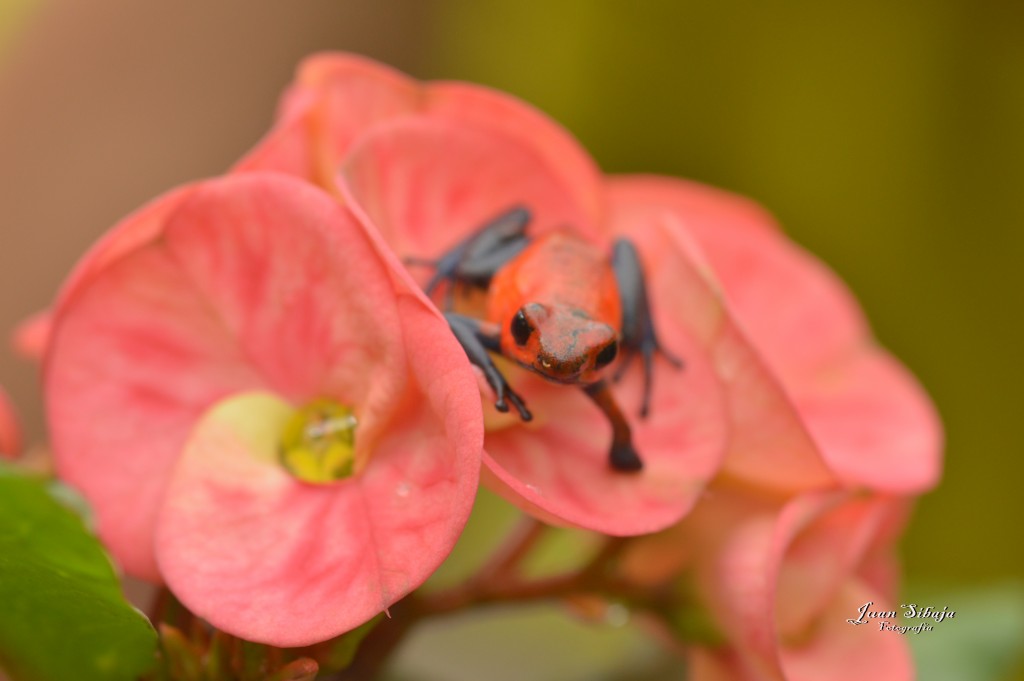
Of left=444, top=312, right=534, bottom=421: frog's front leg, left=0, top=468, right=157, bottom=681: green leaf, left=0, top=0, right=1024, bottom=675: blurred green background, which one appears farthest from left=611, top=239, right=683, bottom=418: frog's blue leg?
left=0, top=0, right=1024, bottom=675: blurred green background

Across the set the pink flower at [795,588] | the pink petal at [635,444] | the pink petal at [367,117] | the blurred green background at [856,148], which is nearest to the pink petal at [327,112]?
the pink petal at [367,117]

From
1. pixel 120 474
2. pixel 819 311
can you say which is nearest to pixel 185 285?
pixel 120 474

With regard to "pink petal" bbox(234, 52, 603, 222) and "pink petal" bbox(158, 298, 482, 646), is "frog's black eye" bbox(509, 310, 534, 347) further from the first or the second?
"pink petal" bbox(234, 52, 603, 222)

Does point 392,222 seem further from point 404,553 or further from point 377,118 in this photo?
point 404,553

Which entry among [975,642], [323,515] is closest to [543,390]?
[323,515]

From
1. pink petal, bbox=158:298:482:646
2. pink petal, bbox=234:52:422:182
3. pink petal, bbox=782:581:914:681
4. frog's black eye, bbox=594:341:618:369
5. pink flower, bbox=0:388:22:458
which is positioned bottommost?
pink petal, bbox=782:581:914:681

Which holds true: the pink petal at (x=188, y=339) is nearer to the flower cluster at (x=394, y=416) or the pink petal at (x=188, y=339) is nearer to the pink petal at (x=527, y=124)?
the flower cluster at (x=394, y=416)
